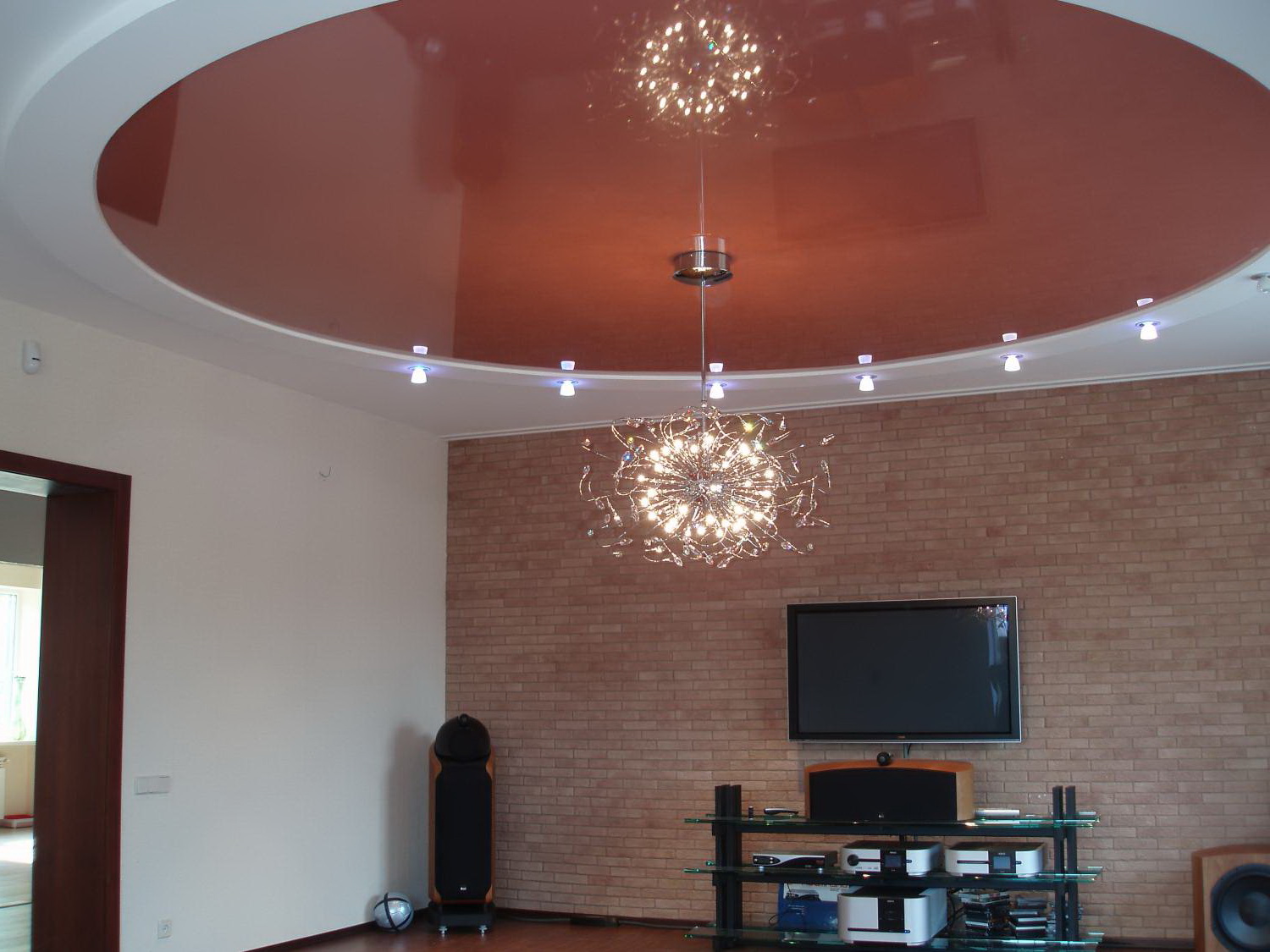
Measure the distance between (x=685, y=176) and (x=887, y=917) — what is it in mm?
4206

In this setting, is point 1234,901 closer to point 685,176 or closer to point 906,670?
point 906,670

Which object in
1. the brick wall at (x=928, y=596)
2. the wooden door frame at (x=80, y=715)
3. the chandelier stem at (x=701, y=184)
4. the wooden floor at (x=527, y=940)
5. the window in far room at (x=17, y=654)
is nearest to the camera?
the chandelier stem at (x=701, y=184)

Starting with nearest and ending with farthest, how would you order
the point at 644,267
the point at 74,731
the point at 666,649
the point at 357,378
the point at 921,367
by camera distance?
the point at 644,267, the point at 74,731, the point at 921,367, the point at 357,378, the point at 666,649

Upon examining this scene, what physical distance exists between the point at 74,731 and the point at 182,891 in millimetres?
961

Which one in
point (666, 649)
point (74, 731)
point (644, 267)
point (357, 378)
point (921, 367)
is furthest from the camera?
point (666, 649)

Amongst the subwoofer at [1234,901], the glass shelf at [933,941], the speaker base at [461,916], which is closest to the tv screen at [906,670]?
the glass shelf at [933,941]

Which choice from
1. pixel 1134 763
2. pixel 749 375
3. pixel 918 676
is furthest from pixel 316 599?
pixel 1134 763

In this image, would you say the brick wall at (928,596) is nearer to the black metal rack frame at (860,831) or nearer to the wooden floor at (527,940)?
the wooden floor at (527,940)

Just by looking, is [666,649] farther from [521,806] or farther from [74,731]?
[74,731]

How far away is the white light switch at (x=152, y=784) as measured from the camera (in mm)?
6074

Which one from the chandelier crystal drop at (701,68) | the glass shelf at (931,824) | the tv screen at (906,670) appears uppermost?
the chandelier crystal drop at (701,68)

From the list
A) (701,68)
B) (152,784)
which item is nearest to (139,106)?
(701,68)

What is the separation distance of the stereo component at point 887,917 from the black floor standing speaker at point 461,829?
7.26 ft

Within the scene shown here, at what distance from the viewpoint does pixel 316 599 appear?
7.48 metres
